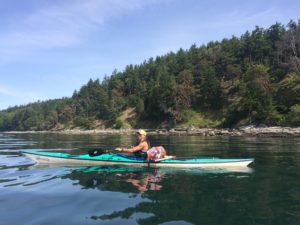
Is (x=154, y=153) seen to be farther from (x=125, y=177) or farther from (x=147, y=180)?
(x=147, y=180)

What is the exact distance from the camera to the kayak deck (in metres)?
16.4

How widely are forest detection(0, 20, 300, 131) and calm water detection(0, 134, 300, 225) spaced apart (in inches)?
1998

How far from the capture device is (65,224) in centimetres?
805

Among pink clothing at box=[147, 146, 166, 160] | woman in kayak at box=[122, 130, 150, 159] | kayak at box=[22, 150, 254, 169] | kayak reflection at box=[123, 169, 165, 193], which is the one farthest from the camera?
woman in kayak at box=[122, 130, 150, 159]

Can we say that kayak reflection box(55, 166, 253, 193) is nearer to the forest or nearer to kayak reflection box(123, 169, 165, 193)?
kayak reflection box(123, 169, 165, 193)

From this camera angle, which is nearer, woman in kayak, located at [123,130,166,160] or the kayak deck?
the kayak deck

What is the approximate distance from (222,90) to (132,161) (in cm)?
8125

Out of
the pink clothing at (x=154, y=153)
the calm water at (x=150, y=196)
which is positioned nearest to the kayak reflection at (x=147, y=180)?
the calm water at (x=150, y=196)

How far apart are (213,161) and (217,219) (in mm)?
8237

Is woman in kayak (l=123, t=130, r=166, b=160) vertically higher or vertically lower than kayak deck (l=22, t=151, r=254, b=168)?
higher

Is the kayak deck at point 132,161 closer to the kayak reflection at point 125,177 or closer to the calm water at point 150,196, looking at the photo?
the kayak reflection at point 125,177

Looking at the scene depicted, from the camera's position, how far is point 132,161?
1712cm

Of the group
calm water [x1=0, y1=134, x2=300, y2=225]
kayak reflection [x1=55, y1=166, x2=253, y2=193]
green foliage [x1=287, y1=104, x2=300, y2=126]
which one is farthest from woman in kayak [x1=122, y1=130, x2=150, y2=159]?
green foliage [x1=287, y1=104, x2=300, y2=126]

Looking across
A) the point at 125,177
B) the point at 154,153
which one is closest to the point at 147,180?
the point at 125,177
